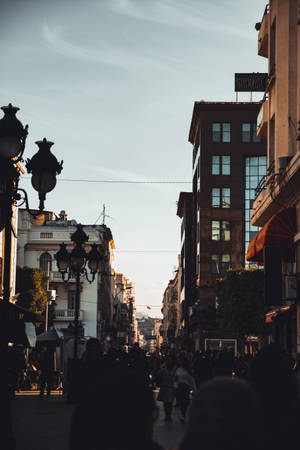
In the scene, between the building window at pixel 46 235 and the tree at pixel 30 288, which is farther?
the building window at pixel 46 235

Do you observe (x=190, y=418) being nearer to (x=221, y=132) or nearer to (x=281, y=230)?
(x=281, y=230)

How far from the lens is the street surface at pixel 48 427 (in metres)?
13.2

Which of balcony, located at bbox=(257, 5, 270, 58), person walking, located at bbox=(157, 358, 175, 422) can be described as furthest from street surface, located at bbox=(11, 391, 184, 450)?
balcony, located at bbox=(257, 5, 270, 58)

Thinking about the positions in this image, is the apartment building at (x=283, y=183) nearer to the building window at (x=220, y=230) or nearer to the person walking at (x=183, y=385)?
the person walking at (x=183, y=385)

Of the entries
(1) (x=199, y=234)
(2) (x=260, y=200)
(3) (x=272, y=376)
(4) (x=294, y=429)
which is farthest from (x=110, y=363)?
(1) (x=199, y=234)

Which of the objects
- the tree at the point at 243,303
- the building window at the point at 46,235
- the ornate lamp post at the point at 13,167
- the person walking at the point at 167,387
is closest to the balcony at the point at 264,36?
the person walking at the point at 167,387

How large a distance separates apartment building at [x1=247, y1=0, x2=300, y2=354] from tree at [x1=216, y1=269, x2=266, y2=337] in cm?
3198

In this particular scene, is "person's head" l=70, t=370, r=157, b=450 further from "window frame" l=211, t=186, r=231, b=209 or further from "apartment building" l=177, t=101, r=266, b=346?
"window frame" l=211, t=186, r=231, b=209

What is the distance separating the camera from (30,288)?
68.4m

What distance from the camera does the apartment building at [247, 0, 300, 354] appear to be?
26.1 meters

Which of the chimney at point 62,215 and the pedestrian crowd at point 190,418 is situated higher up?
the chimney at point 62,215

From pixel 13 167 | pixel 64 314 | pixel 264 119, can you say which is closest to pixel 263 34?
pixel 264 119

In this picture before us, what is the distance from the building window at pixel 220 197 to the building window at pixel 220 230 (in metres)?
1.70

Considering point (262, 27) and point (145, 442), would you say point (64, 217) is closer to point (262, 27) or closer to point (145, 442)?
point (262, 27)
